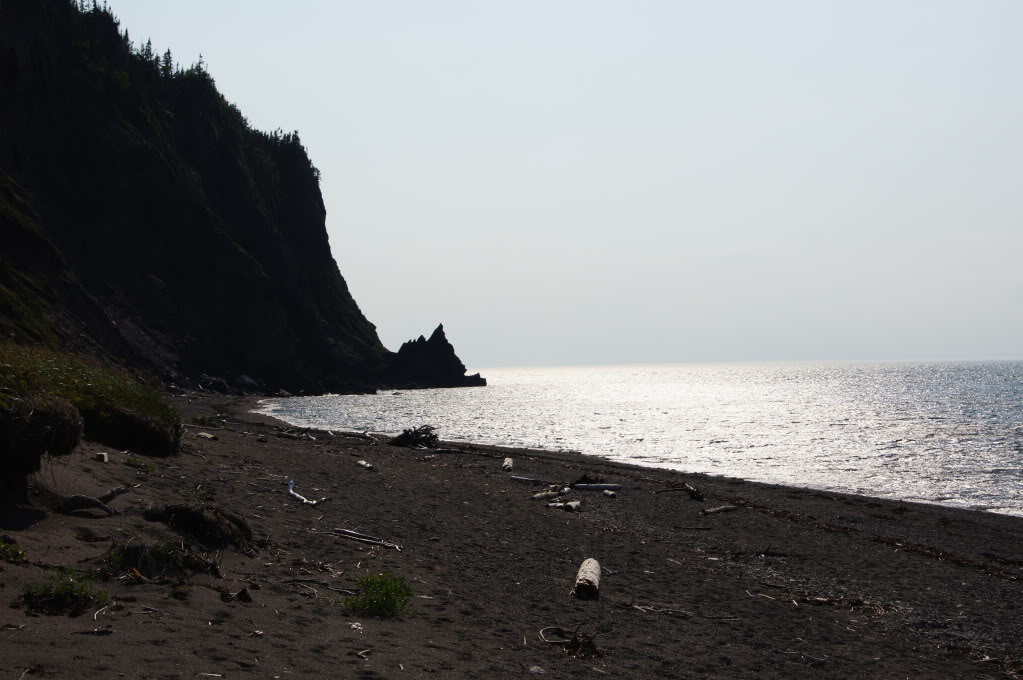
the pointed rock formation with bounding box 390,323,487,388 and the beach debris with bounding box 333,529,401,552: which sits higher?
the pointed rock formation with bounding box 390,323,487,388

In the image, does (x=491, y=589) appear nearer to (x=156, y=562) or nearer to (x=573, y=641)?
(x=573, y=641)

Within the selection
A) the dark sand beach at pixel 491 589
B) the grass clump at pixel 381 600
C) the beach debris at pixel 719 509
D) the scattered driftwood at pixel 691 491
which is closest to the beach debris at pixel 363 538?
the dark sand beach at pixel 491 589

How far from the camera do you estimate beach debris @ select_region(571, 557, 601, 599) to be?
10.9 metres

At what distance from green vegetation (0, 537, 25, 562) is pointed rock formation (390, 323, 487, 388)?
13384cm

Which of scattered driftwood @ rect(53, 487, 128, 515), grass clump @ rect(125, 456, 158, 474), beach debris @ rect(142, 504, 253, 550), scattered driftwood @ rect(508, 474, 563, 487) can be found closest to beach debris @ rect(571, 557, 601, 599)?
beach debris @ rect(142, 504, 253, 550)

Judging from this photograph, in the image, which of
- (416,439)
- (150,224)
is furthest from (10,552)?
(150,224)

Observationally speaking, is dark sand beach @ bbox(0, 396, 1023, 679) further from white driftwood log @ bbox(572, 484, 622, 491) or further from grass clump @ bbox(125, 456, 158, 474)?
white driftwood log @ bbox(572, 484, 622, 491)

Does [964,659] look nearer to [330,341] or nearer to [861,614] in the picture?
[861,614]

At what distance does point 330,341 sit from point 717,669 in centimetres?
12131

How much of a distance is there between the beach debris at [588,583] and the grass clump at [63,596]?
6.39 metres

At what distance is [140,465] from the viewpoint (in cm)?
1348

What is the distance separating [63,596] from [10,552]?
127 centimetres

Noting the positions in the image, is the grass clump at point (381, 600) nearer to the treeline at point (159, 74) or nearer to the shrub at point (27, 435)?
the shrub at point (27, 435)

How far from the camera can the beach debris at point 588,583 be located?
10.9m
